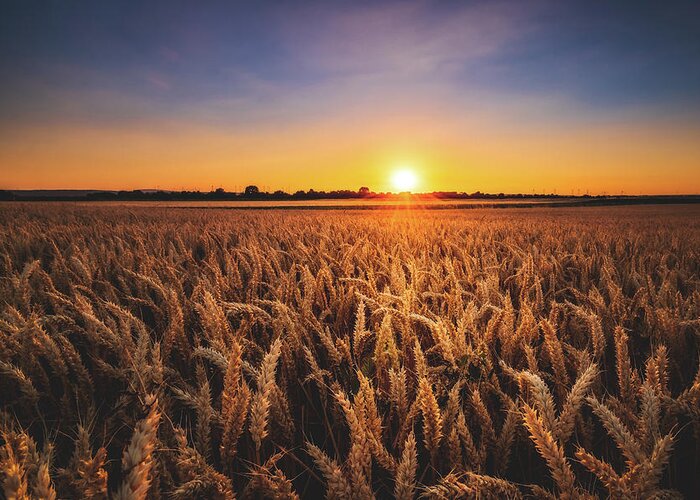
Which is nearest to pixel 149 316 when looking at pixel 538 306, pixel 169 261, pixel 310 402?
pixel 169 261

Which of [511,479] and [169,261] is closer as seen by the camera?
[511,479]

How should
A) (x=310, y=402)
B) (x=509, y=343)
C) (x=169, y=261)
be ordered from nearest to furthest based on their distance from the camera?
(x=310, y=402) → (x=509, y=343) → (x=169, y=261)

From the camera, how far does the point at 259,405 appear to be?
0.75 meters

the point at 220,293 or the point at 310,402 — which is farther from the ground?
the point at 220,293

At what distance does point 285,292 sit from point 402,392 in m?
1.23

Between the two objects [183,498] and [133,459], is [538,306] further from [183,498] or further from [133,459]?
[133,459]

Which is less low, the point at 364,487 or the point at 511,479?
the point at 364,487

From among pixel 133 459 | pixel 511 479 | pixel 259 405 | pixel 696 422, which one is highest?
pixel 133 459

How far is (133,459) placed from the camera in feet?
1.38

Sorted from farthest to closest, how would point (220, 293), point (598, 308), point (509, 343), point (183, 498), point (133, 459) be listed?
point (220, 293) → point (598, 308) → point (509, 343) → point (183, 498) → point (133, 459)

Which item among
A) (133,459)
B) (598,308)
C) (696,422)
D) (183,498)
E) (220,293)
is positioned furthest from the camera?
(220,293)

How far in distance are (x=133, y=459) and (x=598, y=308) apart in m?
2.12

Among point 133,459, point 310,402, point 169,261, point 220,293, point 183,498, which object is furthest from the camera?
point 169,261

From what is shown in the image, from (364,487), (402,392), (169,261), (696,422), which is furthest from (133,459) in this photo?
(169,261)
